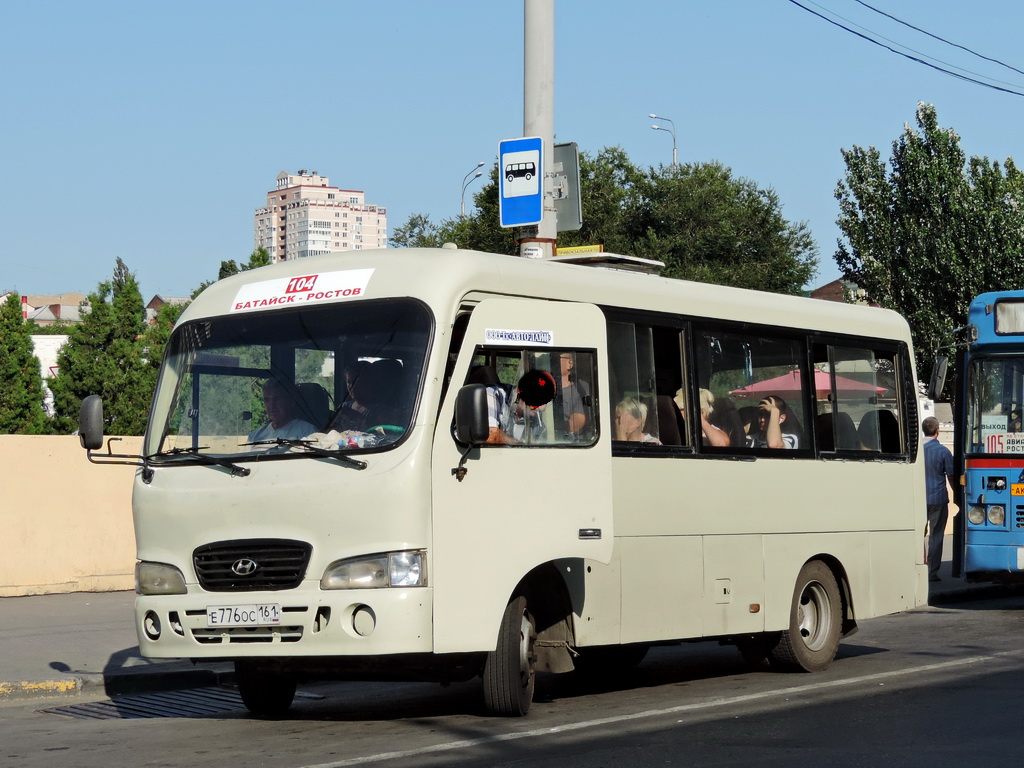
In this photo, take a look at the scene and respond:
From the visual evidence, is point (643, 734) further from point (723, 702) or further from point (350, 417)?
point (350, 417)

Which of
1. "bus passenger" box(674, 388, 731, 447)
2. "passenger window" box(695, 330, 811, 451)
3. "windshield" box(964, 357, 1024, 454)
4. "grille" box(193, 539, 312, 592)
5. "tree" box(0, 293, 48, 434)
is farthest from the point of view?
"tree" box(0, 293, 48, 434)

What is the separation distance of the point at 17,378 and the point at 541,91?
24307 mm

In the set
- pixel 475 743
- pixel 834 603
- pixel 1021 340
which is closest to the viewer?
pixel 475 743

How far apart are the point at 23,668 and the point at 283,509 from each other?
458 cm

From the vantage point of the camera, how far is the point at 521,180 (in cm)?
1275

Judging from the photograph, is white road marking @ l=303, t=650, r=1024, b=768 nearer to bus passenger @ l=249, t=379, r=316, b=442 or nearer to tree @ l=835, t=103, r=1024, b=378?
bus passenger @ l=249, t=379, r=316, b=442

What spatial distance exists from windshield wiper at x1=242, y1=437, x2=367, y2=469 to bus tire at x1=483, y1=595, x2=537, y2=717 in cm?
123

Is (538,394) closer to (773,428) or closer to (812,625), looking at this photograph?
(773,428)

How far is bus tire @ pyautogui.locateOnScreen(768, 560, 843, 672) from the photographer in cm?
1095

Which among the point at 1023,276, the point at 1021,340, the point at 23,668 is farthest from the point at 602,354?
the point at 1023,276

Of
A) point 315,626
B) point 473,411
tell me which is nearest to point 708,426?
point 473,411

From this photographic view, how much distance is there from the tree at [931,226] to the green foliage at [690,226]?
2142 centimetres

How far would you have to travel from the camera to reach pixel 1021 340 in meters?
15.4

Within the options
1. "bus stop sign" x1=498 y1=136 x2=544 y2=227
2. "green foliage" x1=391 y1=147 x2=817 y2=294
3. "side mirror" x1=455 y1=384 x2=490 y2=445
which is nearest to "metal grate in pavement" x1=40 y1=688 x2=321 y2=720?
"side mirror" x1=455 y1=384 x2=490 y2=445
